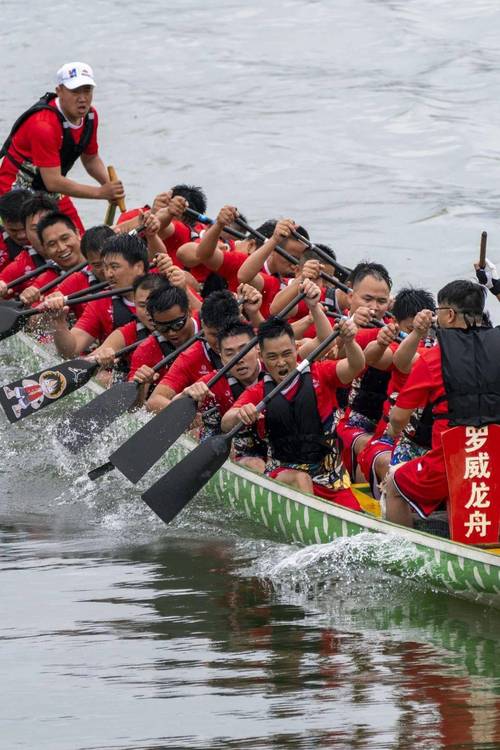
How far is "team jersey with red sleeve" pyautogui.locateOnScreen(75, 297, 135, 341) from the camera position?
356 inches

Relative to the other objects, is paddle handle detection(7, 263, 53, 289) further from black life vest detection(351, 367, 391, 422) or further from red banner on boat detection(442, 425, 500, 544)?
red banner on boat detection(442, 425, 500, 544)

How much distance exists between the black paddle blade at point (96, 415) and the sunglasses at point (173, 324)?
337 millimetres

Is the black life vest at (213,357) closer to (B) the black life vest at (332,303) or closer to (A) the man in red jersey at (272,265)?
(A) the man in red jersey at (272,265)

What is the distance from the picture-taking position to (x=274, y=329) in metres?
6.70

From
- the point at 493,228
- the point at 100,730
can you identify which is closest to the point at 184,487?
the point at 100,730

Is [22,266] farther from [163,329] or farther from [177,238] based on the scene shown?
[163,329]

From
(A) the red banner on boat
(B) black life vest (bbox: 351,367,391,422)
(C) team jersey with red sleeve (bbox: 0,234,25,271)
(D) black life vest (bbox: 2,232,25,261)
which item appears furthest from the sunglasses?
(D) black life vest (bbox: 2,232,25,261)

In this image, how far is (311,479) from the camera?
22.5ft

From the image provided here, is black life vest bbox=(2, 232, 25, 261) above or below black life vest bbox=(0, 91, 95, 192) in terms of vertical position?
below

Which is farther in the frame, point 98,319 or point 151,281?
point 98,319

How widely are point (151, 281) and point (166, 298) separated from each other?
0.31 meters

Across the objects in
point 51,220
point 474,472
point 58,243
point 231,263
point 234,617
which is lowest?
point 234,617

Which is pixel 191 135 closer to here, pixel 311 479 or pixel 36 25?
pixel 36 25

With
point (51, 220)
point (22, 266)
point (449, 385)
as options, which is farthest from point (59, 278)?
point (449, 385)
